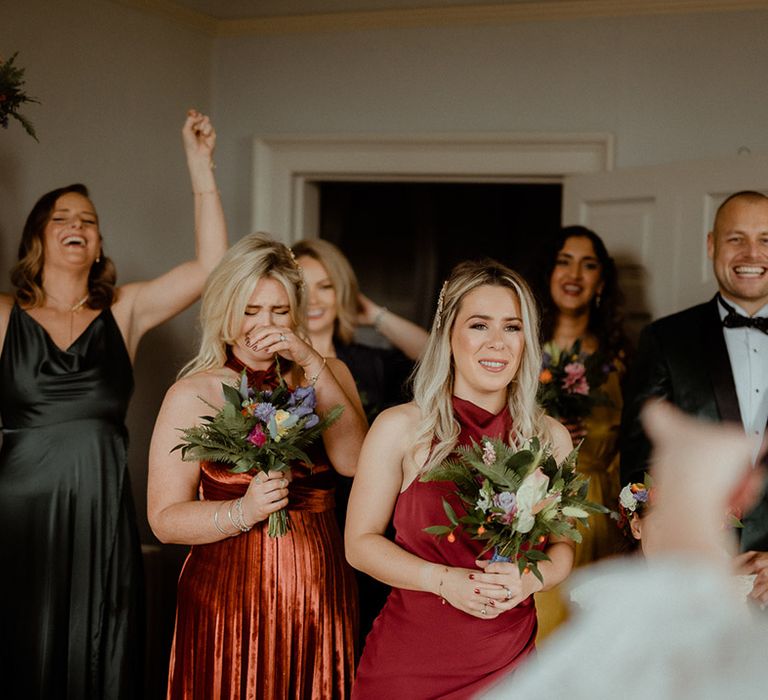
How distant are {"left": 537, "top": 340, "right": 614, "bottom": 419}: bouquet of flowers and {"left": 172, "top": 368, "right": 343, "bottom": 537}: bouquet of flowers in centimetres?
144

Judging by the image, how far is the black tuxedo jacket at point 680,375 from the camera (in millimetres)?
3797

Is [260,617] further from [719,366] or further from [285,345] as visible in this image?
[719,366]

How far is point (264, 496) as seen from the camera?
2.93m

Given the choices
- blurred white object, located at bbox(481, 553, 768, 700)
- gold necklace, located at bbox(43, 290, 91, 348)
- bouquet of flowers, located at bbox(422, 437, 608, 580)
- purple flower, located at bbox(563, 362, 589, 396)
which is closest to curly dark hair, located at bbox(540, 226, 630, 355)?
purple flower, located at bbox(563, 362, 589, 396)

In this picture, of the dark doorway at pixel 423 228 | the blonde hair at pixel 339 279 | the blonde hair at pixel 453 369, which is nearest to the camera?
the blonde hair at pixel 453 369

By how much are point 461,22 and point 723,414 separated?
2.78m

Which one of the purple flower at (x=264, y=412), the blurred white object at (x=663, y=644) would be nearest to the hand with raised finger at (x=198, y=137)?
the purple flower at (x=264, y=412)

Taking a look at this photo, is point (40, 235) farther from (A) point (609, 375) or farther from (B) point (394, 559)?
(A) point (609, 375)

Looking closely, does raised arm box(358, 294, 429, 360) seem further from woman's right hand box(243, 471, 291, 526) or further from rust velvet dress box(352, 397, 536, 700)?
rust velvet dress box(352, 397, 536, 700)

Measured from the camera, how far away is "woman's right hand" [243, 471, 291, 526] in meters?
2.93

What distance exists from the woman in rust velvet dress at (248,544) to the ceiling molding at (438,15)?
2788mm

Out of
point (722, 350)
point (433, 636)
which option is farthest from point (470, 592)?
point (722, 350)

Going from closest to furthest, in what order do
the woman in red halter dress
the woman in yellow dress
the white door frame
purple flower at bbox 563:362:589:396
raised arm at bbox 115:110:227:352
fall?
the woman in red halter dress, raised arm at bbox 115:110:227:352, purple flower at bbox 563:362:589:396, the woman in yellow dress, the white door frame

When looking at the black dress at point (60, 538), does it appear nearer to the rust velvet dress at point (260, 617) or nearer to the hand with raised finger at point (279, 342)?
the rust velvet dress at point (260, 617)
